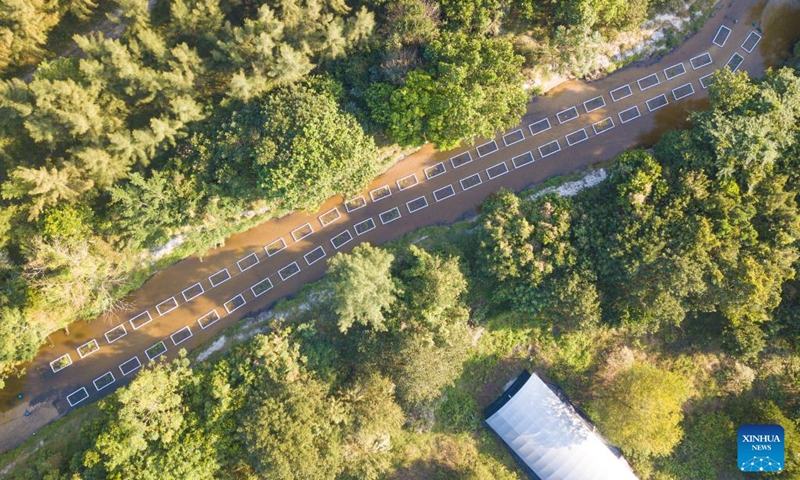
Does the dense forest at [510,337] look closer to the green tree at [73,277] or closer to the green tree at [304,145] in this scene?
the green tree at [304,145]

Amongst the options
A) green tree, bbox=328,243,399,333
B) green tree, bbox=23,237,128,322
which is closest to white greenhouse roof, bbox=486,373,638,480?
green tree, bbox=328,243,399,333

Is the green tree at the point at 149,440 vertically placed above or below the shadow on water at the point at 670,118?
below

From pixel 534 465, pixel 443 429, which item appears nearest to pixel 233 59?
pixel 443 429

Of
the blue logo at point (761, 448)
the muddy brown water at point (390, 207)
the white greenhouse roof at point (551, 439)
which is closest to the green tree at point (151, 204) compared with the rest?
the muddy brown water at point (390, 207)

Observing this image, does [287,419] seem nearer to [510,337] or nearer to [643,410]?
[510,337]

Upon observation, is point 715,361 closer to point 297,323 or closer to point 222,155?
point 297,323

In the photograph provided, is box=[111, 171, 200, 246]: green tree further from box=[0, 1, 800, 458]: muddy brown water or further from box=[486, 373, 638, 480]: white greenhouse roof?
box=[486, 373, 638, 480]: white greenhouse roof
